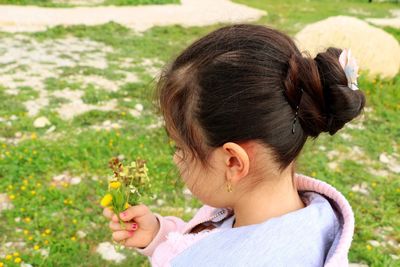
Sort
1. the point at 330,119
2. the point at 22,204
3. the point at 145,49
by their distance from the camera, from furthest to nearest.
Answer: the point at 145,49 < the point at 22,204 < the point at 330,119

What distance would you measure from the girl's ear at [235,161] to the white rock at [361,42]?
6541mm

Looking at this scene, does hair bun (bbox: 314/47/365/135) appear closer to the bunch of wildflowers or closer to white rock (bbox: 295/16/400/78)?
the bunch of wildflowers

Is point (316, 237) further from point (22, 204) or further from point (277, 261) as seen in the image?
point (22, 204)

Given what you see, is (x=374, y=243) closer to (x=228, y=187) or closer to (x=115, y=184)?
(x=228, y=187)

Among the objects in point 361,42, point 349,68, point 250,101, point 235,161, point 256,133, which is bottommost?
point 361,42

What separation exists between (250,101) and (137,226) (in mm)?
910

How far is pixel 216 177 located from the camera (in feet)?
6.05

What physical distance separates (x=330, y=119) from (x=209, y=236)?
605 mm

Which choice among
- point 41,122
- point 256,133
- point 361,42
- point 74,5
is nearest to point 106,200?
point 256,133

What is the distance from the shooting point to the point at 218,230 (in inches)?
73.4

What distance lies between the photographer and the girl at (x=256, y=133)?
1654 mm

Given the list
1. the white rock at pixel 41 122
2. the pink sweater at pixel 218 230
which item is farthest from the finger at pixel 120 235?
the white rock at pixel 41 122

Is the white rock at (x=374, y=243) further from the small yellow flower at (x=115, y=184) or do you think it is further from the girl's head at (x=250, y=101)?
the small yellow flower at (x=115, y=184)

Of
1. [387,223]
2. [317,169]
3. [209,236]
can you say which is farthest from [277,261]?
[317,169]
